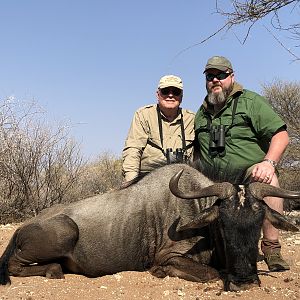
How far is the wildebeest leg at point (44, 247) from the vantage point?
17.6 ft

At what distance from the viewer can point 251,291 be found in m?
4.29

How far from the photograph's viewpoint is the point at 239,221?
4.45 metres

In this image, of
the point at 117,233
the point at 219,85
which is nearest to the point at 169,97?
the point at 219,85

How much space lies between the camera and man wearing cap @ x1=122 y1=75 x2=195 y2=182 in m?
6.34

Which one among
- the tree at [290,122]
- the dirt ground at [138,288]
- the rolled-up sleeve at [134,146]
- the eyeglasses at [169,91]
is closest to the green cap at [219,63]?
the eyeglasses at [169,91]

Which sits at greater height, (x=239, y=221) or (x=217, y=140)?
(x=217, y=140)

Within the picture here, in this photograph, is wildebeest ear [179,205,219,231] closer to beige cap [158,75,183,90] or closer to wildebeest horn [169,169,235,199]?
wildebeest horn [169,169,235,199]

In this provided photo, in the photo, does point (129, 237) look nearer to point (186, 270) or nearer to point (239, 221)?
point (186, 270)

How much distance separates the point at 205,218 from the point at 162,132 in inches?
78.5

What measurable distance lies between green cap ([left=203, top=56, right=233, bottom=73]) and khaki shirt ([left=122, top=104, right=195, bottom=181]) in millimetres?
801

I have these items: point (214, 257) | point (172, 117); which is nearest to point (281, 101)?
point (172, 117)

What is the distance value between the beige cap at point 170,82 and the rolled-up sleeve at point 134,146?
481mm

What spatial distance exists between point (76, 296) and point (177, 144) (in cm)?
255

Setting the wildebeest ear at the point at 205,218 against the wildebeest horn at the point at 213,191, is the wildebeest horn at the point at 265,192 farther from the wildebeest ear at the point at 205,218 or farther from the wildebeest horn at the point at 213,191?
the wildebeest ear at the point at 205,218
